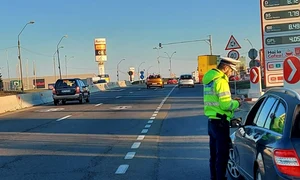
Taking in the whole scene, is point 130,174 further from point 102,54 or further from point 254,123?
point 102,54

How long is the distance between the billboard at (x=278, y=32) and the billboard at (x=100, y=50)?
107057mm

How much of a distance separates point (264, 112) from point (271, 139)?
42.0 inches

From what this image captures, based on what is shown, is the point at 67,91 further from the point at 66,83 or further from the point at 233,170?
the point at 233,170

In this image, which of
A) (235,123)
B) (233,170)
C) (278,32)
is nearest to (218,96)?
(235,123)

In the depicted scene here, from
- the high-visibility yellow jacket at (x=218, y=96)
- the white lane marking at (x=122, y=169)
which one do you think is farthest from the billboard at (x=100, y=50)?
the high-visibility yellow jacket at (x=218, y=96)

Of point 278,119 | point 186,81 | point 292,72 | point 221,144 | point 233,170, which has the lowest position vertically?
point 233,170

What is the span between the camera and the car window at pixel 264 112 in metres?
5.84

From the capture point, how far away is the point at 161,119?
18.5 m

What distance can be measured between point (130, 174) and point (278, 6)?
13836 millimetres

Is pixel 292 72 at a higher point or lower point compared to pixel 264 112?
higher

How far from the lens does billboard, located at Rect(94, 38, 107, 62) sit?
413 ft

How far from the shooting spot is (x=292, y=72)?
11992mm

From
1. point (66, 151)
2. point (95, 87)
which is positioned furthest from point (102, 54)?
point (66, 151)

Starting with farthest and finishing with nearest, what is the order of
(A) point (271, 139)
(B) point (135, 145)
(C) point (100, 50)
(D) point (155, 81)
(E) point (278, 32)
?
(C) point (100, 50)
(D) point (155, 81)
(E) point (278, 32)
(B) point (135, 145)
(A) point (271, 139)
